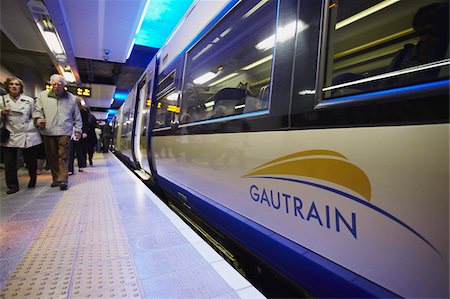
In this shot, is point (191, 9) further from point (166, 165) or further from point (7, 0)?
point (7, 0)

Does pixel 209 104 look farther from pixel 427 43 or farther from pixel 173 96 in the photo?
pixel 427 43

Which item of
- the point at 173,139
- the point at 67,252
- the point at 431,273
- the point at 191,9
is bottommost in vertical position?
the point at 67,252

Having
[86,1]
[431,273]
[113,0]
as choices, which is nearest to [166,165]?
[431,273]

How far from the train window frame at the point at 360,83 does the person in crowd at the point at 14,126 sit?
3.86 m

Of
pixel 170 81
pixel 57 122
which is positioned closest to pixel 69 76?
pixel 57 122

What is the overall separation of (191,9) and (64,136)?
8.40 ft

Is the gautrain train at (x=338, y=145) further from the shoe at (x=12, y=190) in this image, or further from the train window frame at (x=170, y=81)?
the shoe at (x=12, y=190)

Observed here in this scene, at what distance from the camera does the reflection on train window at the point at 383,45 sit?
92 cm

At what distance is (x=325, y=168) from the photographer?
1105mm

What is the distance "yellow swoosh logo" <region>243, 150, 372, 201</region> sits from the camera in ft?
3.22

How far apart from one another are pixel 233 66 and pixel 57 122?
2.86m

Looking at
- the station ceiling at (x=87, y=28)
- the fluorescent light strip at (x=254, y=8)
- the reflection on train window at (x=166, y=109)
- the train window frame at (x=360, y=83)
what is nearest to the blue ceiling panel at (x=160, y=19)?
the station ceiling at (x=87, y=28)

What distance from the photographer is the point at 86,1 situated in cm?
512

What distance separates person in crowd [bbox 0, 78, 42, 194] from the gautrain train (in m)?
2.85
